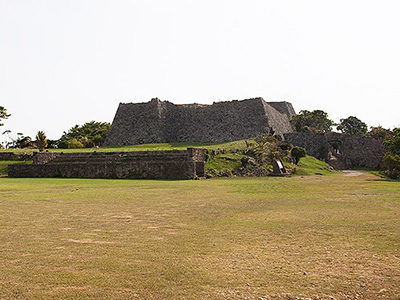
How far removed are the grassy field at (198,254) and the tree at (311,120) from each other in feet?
205

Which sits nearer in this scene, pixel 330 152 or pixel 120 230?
pixel 120 230

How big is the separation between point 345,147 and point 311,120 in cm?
2185

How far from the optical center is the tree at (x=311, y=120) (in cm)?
6919

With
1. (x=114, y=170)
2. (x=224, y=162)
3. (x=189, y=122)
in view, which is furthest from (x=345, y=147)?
(x=114, y=170)

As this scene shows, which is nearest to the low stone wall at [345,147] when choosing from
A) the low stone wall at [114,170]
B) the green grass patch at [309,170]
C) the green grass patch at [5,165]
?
the green grass patch at [309,170]

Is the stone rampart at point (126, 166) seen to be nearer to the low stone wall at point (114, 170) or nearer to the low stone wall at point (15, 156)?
the low stone wall at point (114, 170)

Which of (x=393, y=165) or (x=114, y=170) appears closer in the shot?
(x=114, y=170)

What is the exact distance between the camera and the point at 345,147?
171ft

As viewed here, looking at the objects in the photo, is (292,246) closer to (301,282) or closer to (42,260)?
(301,282)

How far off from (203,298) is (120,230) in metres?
3.49

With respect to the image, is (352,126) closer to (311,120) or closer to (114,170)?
(311,120)

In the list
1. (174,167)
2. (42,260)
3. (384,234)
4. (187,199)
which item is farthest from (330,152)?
(42,260)

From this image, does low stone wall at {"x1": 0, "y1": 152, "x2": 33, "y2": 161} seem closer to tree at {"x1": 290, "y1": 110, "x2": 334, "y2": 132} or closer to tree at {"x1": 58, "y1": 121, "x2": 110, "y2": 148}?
tree at {"x1": 58, "y1": 121, "x2": 110, "y2": 148}

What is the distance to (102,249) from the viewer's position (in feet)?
17.0
